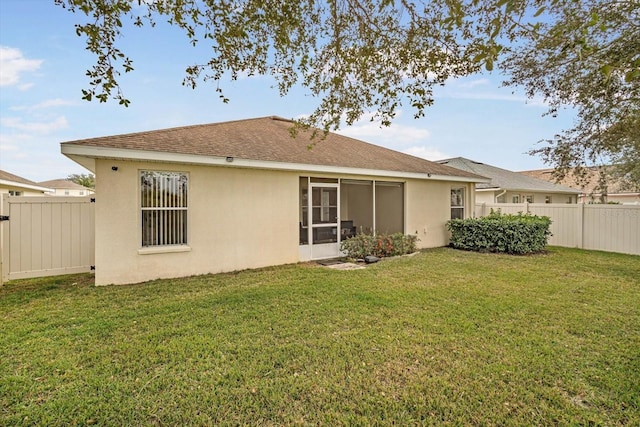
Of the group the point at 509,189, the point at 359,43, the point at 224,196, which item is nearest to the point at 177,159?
the point at 224,196

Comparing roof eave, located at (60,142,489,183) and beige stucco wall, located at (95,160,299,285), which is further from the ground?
roof eave, located at (60,142,489,183)

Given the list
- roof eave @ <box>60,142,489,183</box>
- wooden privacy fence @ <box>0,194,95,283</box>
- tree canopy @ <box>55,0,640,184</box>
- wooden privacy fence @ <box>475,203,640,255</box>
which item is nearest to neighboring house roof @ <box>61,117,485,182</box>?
roof eave @ <box>60,142,489,183</box>

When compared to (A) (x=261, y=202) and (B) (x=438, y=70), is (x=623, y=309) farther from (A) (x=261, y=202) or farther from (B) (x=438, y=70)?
(A) (x=261, y=202)

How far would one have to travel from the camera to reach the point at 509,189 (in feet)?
60.8

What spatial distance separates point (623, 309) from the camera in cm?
510

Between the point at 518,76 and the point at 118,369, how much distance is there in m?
9.80

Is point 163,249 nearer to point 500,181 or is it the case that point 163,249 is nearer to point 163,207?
point 163,207

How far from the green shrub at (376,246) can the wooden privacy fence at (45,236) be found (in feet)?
22.1

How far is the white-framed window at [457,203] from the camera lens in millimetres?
12680

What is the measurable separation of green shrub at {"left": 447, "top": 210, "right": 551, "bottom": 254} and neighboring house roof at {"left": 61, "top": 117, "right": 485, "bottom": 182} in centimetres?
208

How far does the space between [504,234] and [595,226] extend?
4481 mm

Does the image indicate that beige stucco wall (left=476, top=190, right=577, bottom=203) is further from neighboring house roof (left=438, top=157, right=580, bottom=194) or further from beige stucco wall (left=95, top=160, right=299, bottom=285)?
beige stucco wall (left=95, top=160, right=299, bottom=285)

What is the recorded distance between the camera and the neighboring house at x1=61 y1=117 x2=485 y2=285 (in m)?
6.57

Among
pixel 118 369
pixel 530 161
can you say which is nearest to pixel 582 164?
pixel 530 161
